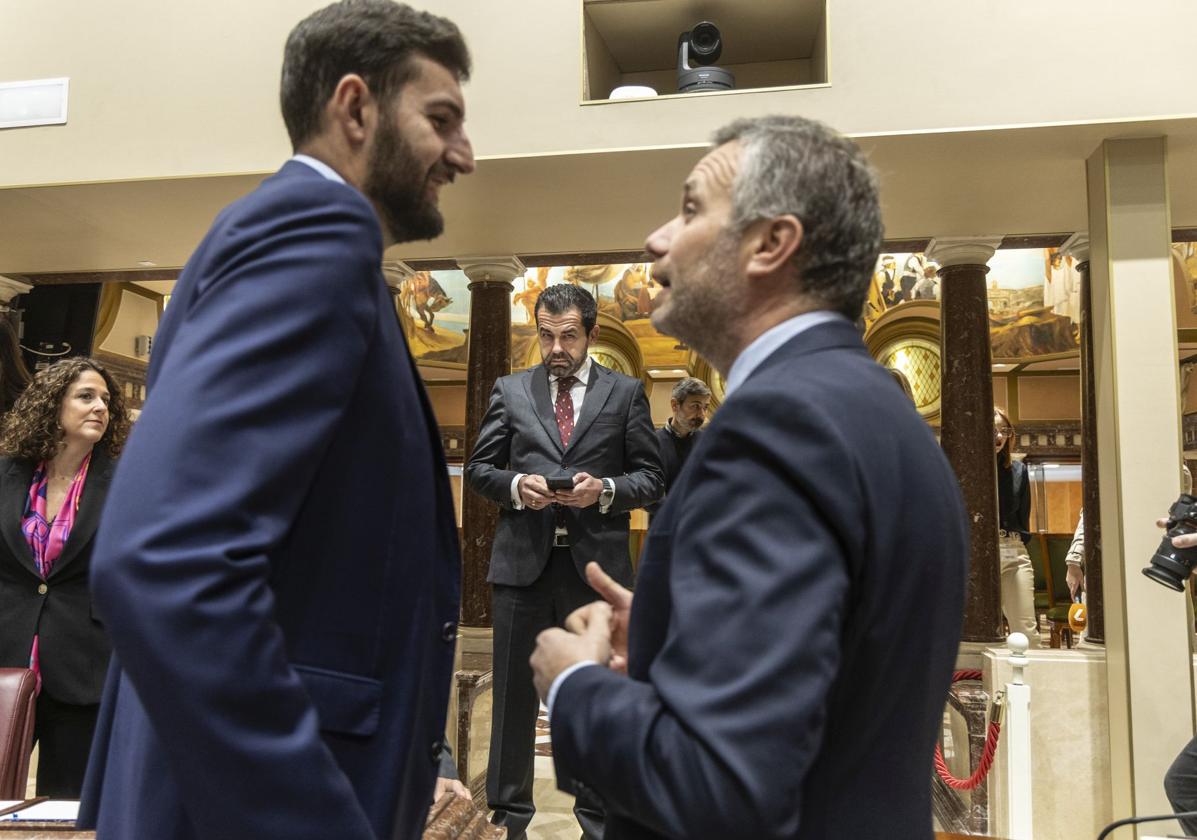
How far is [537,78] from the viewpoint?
5426mm

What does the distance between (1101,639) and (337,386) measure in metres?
6.30

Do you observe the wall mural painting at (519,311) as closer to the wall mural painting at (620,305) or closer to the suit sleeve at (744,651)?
the wall mural painting at (620,305)

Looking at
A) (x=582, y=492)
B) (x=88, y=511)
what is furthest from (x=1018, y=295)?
(x=88, y=511)

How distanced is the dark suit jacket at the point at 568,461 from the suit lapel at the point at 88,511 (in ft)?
5.03

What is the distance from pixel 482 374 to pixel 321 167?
22.0ft

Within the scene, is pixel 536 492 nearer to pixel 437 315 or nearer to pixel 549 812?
pixel 549 812

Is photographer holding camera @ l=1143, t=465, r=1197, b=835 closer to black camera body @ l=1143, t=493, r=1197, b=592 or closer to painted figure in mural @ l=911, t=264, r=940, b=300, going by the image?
black camera body @ l=1143, t=493, r=1197, b=592

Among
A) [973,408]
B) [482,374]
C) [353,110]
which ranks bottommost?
[353,110]

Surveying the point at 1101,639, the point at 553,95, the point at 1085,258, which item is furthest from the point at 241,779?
the point at 1085,258

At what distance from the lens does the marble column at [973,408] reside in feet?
23.8

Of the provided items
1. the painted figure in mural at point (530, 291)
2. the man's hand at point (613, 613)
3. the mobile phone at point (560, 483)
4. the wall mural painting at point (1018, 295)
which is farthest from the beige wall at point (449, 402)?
the man's hand at point (613, 613)

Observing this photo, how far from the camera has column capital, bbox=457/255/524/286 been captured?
787 centimetres

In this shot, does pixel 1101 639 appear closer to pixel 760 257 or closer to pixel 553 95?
pixel 553 95

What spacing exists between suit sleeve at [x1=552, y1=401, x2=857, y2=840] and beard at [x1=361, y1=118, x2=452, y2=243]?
1.87ft
